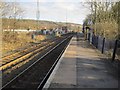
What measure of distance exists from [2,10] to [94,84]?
28.2 m

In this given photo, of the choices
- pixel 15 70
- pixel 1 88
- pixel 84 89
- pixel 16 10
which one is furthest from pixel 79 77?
pixel 16 10

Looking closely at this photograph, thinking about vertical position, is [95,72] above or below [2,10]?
below

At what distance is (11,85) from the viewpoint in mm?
11773

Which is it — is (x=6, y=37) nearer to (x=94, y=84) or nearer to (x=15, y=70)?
(x=15, y=70)

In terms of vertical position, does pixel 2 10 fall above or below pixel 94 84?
above

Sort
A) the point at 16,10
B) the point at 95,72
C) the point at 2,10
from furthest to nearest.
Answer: the point at 16,10 → the point at 2,10 → the point at 95,72

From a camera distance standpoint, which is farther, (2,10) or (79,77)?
(2,10)

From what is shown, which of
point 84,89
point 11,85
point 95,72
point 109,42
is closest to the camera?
point 84,89

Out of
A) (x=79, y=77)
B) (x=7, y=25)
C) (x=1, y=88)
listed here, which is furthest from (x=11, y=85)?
(x=7, y=25)

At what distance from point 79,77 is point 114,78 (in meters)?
1.52

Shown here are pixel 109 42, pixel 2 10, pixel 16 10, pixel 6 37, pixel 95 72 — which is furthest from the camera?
pixel 16 10

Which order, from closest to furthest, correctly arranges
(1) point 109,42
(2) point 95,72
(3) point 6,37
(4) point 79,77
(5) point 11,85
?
(5) point 11,85
(4) point 79,77
(2) point 95,72
(1) point 109,42
(3) point 6,37

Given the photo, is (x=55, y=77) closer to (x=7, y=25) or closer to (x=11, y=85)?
(x=11, y=85)

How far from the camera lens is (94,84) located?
11016 mm
